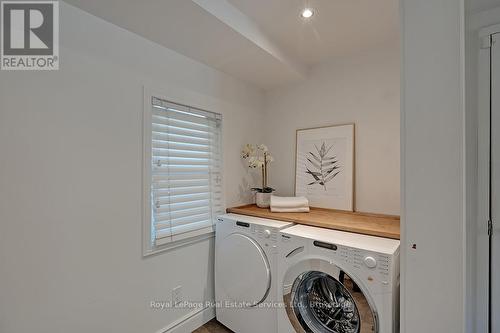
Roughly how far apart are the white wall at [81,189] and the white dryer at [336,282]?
896 mm

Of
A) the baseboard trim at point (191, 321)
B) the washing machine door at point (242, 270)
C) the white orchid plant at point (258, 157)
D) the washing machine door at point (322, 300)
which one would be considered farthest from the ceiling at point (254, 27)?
the baseboard trim at point (191, 321)

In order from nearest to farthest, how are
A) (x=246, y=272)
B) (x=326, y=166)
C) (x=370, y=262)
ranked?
(x=370, y=262), (x=246, y=272), (x=326, y=166)

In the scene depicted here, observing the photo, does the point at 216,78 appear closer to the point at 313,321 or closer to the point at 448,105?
the point at 448,105

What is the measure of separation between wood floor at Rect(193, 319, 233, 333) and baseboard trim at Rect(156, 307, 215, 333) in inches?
1.1

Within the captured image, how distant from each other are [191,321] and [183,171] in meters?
1.23

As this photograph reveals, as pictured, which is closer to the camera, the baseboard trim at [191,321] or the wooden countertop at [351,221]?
the wooden countertop at [351,221]

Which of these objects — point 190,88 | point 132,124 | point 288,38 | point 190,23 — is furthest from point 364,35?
point 132,124

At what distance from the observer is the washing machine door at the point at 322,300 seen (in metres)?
1.21

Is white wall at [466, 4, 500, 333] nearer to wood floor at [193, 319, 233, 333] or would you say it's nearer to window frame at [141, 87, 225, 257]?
wood floor at [193, 319, 233, 333]

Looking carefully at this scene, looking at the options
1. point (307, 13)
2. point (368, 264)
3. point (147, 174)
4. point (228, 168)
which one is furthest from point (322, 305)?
point (307, 13)

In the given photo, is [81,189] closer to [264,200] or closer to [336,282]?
[264,200]

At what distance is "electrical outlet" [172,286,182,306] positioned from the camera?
1721mm

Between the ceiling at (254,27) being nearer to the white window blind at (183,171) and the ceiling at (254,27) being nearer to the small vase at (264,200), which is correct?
the white window blind at (183,171)

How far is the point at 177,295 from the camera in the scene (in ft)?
5.72
